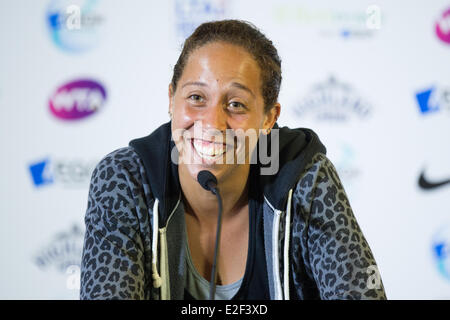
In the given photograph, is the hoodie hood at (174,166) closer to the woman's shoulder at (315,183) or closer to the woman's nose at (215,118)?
the woman's shoulder at (315,183)

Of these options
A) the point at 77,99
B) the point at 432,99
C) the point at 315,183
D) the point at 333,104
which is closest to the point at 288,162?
the point at 315,183

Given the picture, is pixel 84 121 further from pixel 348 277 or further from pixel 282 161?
pixel 348 277

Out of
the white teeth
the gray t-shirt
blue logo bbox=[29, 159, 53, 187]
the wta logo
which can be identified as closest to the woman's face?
the white teeth

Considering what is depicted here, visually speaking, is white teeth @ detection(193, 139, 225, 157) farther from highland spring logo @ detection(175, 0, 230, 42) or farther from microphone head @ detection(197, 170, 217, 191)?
highland spring logo @ detection(175, 0, 230, 42)

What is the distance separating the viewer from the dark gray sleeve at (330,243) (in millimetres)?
866

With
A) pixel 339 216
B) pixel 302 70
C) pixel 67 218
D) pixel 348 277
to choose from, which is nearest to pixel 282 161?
pixel 339 216

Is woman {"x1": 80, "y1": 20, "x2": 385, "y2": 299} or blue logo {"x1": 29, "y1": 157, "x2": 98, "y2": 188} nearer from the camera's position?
woman {"x1": 80, "y1": 20, "x2": 385, "y2": 299}

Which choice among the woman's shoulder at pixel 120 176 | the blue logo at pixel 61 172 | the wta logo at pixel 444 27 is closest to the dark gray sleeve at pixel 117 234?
the woman's shoulder at pixel 120 176

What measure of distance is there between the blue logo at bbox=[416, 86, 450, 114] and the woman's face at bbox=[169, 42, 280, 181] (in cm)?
125

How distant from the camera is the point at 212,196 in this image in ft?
3.33

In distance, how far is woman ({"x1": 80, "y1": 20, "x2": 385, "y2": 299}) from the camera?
0.88m

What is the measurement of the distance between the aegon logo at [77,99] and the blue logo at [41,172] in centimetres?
19

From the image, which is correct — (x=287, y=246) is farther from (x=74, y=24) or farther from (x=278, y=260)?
(x=74, y=24)

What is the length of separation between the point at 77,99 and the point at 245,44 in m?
1.08
